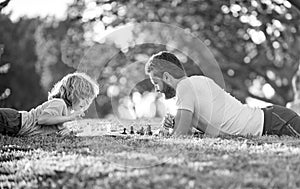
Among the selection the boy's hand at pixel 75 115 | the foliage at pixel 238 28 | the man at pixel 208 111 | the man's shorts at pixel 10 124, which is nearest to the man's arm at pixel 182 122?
the man at pixel 208 111

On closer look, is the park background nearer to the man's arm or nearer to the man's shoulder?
the man's shoulder

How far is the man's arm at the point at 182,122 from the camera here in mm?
4637

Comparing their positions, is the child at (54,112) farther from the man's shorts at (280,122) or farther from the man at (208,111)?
the man's shorts at (280,122)

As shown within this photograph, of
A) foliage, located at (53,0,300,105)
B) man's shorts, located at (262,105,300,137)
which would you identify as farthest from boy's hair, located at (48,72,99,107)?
foliage, located at (53,0,300,105)

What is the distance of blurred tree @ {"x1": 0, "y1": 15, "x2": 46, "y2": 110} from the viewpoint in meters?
17.2

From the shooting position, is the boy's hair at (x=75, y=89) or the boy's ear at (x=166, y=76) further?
the boy's hair at (x=75, y=89)

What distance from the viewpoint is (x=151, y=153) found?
3381 millimetres

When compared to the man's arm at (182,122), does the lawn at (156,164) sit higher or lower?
lower

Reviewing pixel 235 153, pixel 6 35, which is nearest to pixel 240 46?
pixel 6 35

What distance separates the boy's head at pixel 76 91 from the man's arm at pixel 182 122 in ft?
3.47

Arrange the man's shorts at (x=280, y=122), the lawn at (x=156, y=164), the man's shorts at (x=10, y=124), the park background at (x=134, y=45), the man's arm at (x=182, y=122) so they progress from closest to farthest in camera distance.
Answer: the lawn at (x=156, y=164) → the man's arm at (x=182, y=122) → the man's shorts at (x=280, y=122) → the man's shorts at (x=10, y=124) → the park background at (x=134, y=45)

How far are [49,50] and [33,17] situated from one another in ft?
4.01

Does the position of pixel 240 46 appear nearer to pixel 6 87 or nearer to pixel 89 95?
pixel 6 87

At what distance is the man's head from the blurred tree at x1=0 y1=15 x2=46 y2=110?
482 inches
